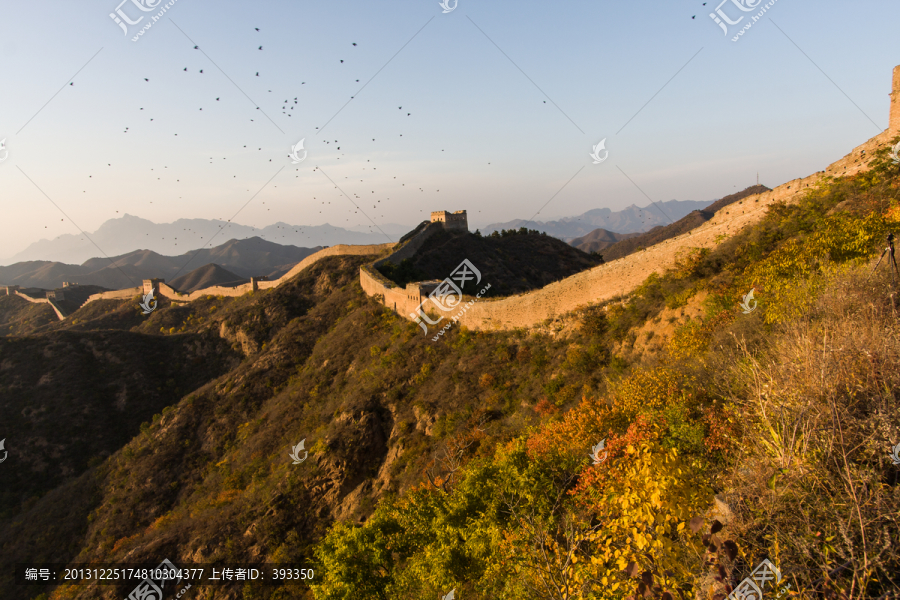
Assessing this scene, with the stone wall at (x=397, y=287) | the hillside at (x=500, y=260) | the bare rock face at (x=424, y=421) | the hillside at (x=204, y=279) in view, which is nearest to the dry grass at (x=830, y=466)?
the bare rock face at (x=424, y=421)

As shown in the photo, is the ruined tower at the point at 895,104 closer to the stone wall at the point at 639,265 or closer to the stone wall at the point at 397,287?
the stone wall at the point at 639,265

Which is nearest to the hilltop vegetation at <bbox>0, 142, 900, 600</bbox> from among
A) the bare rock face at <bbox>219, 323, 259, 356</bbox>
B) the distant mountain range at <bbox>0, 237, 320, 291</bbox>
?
the bare rock face at <bbox>219, 323, 259, 356</bbox>

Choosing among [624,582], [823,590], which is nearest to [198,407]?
[624,582]

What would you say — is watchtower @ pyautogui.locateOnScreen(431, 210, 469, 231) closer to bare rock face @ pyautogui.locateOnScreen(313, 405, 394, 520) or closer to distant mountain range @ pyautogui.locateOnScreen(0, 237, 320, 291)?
bare rock face @ pyautogui.locateOnScreen(313, 405, 394, 520)

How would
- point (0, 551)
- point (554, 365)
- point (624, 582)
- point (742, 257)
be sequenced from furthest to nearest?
point (0, 551) → point (554, 365) → point (742, 257) → point (624, 582)

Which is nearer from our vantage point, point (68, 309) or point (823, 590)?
point (823, 590)

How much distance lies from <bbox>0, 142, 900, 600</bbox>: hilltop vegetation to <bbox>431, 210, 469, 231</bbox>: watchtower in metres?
7.74

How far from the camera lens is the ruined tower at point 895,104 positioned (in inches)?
560

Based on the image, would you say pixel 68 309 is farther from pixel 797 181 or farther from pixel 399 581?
pixel 797 181

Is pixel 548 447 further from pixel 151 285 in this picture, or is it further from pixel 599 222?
pixel 599 222

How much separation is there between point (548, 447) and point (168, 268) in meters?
181

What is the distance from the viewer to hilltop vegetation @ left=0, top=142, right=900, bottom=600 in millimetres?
5555

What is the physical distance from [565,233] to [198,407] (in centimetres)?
14151

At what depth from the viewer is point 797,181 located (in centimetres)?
1634
